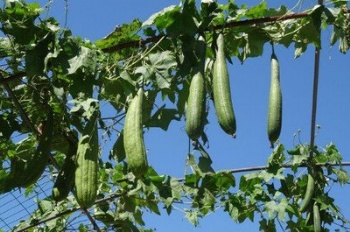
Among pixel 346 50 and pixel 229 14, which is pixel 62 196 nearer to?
pixel 229 14

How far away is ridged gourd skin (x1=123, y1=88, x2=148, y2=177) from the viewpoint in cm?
305

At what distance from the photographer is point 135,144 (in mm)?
3121

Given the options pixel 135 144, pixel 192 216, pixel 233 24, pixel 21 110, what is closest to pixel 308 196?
pixel 192 216

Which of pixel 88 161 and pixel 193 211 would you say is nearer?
pixel 88 161

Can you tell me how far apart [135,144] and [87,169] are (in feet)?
1.12

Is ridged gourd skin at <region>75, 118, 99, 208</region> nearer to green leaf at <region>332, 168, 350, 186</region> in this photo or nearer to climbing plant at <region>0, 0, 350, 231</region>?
climbing plant at <region>0, 0, 350, 231</region>

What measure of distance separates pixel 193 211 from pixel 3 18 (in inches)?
107

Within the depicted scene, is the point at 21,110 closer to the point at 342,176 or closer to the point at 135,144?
the point at 135,144

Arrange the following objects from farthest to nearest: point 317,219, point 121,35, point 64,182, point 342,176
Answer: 1. point 342,176
2. point 317,219
3. point 121,35
4. point 64,182

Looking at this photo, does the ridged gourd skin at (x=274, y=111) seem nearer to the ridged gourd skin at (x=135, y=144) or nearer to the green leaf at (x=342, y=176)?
the ridged gourd skin at (x=135, y=144)

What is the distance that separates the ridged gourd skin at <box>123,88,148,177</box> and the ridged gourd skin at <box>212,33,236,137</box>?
341mm

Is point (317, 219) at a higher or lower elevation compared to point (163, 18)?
lower

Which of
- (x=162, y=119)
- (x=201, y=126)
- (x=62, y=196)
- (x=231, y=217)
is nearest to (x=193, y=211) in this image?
(x=231, y=217)

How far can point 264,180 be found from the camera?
588 centimetres
